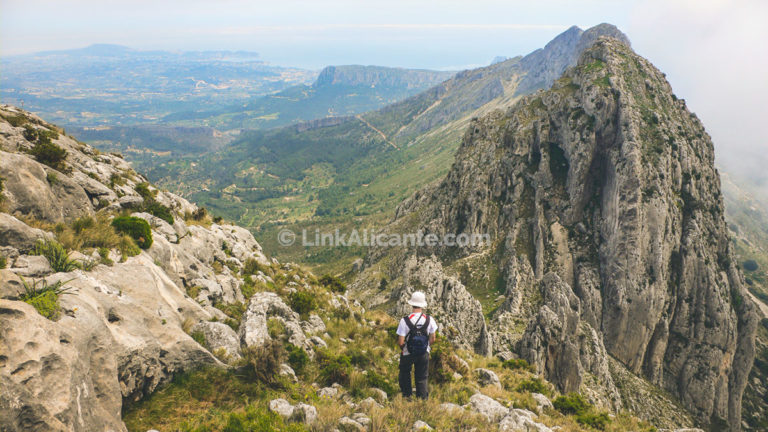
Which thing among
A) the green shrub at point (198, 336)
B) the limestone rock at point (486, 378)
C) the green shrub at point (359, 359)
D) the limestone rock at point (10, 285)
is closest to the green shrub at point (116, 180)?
the green shrub at point (198, 336)

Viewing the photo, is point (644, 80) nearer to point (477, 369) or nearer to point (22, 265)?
point (477, 369)

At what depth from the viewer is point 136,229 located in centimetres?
1513

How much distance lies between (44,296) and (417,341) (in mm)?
10325

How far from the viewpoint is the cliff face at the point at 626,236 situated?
5062 cm

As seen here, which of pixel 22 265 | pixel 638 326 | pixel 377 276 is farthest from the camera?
pixel 377 276

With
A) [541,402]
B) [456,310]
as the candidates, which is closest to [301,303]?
[541,402]

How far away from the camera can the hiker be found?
11711 mm

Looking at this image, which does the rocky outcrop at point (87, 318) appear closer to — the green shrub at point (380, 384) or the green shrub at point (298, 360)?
the green shrub at point (298, 360)

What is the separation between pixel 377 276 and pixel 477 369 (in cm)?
5028

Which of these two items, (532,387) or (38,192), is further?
(532,387)

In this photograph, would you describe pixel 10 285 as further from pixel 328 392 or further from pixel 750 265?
pixel 750 265

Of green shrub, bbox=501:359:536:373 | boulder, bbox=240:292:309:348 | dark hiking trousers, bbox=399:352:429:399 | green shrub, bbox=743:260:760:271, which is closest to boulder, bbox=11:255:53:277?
boulder, bbox=240:292:309:348

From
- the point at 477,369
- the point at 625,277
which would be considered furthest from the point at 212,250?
the point at 625,277

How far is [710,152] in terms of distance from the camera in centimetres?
6306
